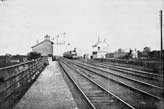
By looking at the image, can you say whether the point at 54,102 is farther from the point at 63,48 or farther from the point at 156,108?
the point at 63,48

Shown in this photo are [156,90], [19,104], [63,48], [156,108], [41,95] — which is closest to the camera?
[156,108]

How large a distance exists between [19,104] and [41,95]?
5.18ft

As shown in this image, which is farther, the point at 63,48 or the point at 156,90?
the point at 63,48

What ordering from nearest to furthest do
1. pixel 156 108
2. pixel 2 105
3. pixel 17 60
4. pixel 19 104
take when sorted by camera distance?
pixel 2 105, pixel 156 108, pixel 19 104, pixel 17 60

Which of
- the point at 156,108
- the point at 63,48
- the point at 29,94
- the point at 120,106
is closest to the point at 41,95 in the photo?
the point at 29,94

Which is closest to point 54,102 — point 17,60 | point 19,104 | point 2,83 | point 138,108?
point 19,104

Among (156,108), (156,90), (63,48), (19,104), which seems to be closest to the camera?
(156,108)

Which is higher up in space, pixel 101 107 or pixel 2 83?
pixel 2 83

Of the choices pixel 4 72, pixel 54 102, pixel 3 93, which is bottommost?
pixel 54 102

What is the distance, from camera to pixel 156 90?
8.81 m

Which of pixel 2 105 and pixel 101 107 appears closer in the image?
pixel 2 105

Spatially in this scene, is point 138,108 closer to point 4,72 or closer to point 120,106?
point 120,106

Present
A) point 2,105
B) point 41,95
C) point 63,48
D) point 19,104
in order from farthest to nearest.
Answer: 1. point 63,48
2. point 41,95
3. point 19,104
4. point 2,105

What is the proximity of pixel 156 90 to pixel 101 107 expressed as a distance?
4.03m
